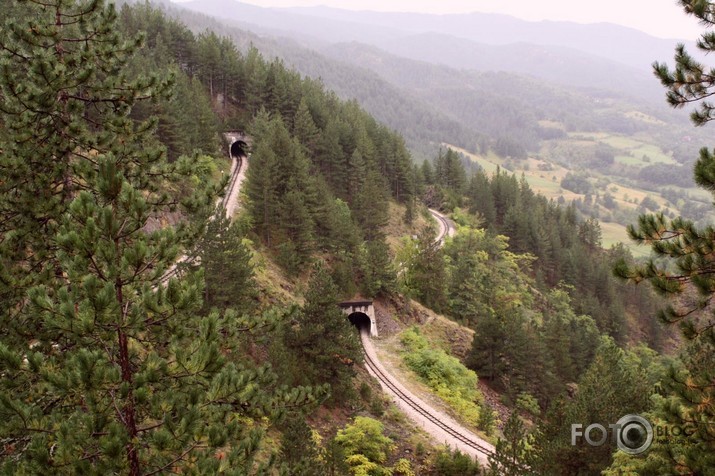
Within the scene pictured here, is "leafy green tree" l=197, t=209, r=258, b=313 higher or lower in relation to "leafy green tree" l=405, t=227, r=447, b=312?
higher

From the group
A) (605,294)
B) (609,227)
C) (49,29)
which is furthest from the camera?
(609,227)

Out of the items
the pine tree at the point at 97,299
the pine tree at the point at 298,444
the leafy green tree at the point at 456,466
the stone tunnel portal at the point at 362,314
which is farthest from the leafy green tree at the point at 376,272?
the pine tree at the point at 97,299

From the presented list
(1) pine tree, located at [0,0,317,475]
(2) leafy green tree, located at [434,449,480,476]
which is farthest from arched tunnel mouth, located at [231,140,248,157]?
(1) pine tree, located at [0,0,317,475]

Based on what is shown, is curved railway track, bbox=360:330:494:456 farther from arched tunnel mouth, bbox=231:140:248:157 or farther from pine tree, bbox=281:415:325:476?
arched tunnel mouth, bbox=231:140:248:157

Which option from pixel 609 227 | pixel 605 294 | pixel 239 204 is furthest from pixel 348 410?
pixel 609 227

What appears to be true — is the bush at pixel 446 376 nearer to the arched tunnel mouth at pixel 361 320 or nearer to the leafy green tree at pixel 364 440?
the arched tunnel mouth at pixel 361 320

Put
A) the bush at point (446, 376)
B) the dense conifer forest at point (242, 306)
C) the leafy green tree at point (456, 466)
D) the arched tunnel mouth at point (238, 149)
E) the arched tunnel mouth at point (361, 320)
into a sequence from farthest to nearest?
the arched tunnel mouth at point (238, 149)
the arched tunnel mouth at point (361, 320)
the bush at point (446, 376)
the leafy green tree at point (456, 466)
the dense conifer forest at point (242, 306)

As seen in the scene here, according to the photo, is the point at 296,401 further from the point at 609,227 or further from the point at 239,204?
the point at 609,227
